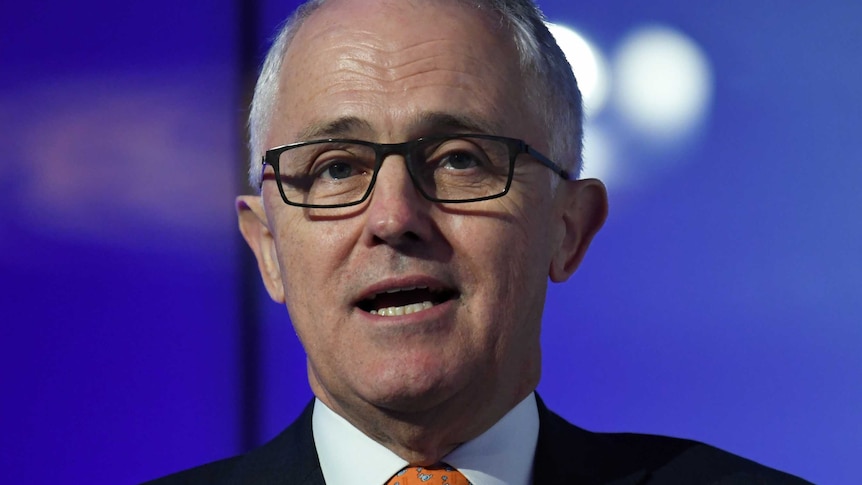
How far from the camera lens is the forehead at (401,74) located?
1.56 meters

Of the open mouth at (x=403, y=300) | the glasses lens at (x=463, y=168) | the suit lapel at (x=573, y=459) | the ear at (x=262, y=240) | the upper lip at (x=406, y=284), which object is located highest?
the glasses lens at (x=463, y=168)

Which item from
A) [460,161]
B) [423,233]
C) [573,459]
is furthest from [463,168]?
[573,459]

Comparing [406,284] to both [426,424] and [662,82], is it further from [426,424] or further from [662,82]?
[662,82]

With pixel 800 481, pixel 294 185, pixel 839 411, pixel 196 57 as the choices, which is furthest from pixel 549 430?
pixel 196 57

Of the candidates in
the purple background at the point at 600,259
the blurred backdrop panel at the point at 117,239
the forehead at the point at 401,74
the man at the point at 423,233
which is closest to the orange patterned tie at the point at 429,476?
the man at the point at 423,233

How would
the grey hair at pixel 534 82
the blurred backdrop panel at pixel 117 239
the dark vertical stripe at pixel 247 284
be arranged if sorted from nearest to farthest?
the grey hair at pixel 534 82
the blurred backdrop panel at pixel 117 239
the dark vertical stripe at pixel 247 284

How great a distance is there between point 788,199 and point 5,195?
1.63 meters

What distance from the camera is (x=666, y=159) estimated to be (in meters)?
2.36

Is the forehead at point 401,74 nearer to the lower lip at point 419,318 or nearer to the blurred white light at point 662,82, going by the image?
the lower lip at point 419,318

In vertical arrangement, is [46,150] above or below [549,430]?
above

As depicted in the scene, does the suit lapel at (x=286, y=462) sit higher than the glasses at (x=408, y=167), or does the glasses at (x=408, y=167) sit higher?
the glasses at (x=408, y=167)

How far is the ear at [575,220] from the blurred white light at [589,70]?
0.65 meters

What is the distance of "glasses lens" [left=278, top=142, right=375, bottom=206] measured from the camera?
1.56 metres

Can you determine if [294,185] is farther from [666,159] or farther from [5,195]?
[666,159]
